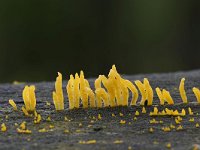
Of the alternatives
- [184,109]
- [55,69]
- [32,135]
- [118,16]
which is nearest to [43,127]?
[32,135]

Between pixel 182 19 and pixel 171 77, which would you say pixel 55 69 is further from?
pixel 171 77

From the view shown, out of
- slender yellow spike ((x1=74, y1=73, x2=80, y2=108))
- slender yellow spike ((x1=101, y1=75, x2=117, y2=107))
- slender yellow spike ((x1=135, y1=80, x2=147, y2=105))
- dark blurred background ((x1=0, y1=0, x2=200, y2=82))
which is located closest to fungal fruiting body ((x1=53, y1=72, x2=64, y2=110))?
slender yellow spike ((x1=74, y1=73, x2=80, y2=108))

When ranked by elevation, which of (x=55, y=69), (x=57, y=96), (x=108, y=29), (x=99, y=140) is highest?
(x=108, y=29)

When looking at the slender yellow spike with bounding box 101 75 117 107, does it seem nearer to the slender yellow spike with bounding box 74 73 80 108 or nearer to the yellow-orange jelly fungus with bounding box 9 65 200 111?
the yellow-orange jelly fungus with bounding box 9 65 200 111

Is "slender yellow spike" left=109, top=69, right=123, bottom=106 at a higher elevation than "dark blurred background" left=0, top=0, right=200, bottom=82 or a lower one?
lower

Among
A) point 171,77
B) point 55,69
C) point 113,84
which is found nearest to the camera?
point 113,84

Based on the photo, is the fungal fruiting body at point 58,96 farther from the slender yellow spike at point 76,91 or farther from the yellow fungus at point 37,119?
the yellow fungus at point 37,119
